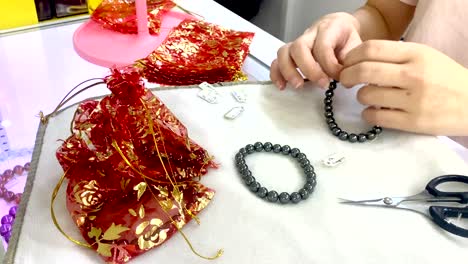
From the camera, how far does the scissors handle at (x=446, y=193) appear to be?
1.19 ft

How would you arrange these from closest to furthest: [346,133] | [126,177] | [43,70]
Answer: [126,177]
[346,133]
[43,70]

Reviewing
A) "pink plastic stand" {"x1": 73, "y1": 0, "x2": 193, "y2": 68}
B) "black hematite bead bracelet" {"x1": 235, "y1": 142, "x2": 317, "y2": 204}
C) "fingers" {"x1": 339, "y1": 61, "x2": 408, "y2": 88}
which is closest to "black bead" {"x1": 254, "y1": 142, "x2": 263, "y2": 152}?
"black hematite bead bracelet" {"x1": 235, "y1": 142, "x2": 317, "y2": 204}

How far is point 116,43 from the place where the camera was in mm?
622

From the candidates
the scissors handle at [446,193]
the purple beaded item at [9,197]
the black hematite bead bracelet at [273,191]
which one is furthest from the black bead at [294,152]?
the purple beaded item at [9,197]

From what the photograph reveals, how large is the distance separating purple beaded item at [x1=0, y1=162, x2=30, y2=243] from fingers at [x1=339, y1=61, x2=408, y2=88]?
30 cm

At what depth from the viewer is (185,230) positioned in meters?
0.34

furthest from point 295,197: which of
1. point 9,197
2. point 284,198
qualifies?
point 9,197

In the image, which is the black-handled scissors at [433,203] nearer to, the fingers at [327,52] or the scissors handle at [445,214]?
the scissors handle at [445,214]

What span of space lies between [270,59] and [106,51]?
206 millimetres

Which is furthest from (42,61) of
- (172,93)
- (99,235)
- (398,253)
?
(398,253)

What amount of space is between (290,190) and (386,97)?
121 mm

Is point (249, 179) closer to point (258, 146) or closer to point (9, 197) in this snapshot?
point (258, 146)

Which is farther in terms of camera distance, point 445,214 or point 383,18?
point 383,18

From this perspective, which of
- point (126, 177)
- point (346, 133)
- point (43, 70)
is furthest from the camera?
point (43, 70)
